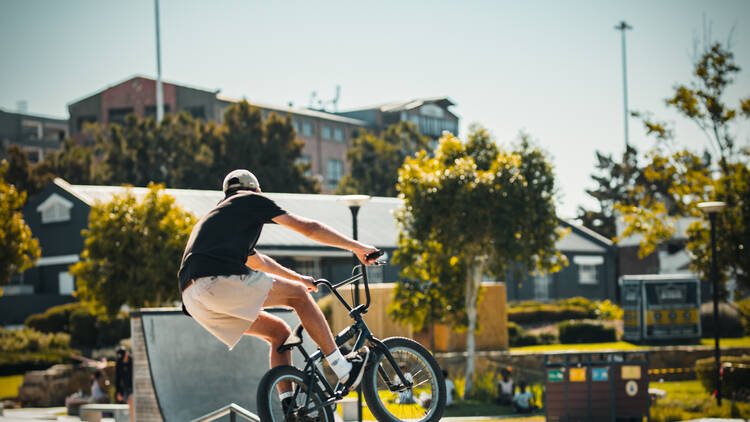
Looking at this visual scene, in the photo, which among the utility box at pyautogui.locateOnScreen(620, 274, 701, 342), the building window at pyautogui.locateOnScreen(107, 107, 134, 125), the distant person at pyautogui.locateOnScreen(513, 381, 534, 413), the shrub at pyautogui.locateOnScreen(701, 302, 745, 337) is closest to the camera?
the distant person at pyautogui.locateOnScreen(513, 381, 534, 413)

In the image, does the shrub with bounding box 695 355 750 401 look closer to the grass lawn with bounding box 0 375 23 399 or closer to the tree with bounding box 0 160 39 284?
the grass lawn with bounding box 0 375 23 399

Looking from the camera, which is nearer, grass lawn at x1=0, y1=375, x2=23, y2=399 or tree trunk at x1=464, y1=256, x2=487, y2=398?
grass lawn at x1=0, y1=375, x2=23, y2=399

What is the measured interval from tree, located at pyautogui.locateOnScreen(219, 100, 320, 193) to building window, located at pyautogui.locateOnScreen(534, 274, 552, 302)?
17.3 meters

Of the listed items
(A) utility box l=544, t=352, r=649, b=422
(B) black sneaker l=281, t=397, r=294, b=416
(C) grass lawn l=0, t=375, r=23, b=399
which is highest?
(B) black sneaker l=281, t=397, r=294, b=416

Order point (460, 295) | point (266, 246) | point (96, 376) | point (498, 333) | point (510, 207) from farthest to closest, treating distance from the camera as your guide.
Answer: point (266, 246) → point (498, 333) → point (460, 295) → point (510, 207) → point (96, 376)

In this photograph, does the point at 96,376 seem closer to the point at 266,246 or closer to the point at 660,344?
the point at 266,246

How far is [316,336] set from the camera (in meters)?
6.23

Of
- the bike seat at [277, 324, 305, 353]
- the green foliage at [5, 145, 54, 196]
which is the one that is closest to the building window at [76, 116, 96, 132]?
the green foliage at [5, 145, 54, 196]

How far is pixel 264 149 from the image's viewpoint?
56656 millimetres

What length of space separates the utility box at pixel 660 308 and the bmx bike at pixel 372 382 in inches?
1156

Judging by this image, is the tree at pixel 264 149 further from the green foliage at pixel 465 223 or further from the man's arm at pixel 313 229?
the man's arm at pixel 313 229

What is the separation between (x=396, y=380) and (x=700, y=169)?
81.2 ft

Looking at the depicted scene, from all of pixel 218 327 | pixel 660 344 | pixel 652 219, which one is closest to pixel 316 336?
pixel 218 327

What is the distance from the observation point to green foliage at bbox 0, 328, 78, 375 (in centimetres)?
2919
